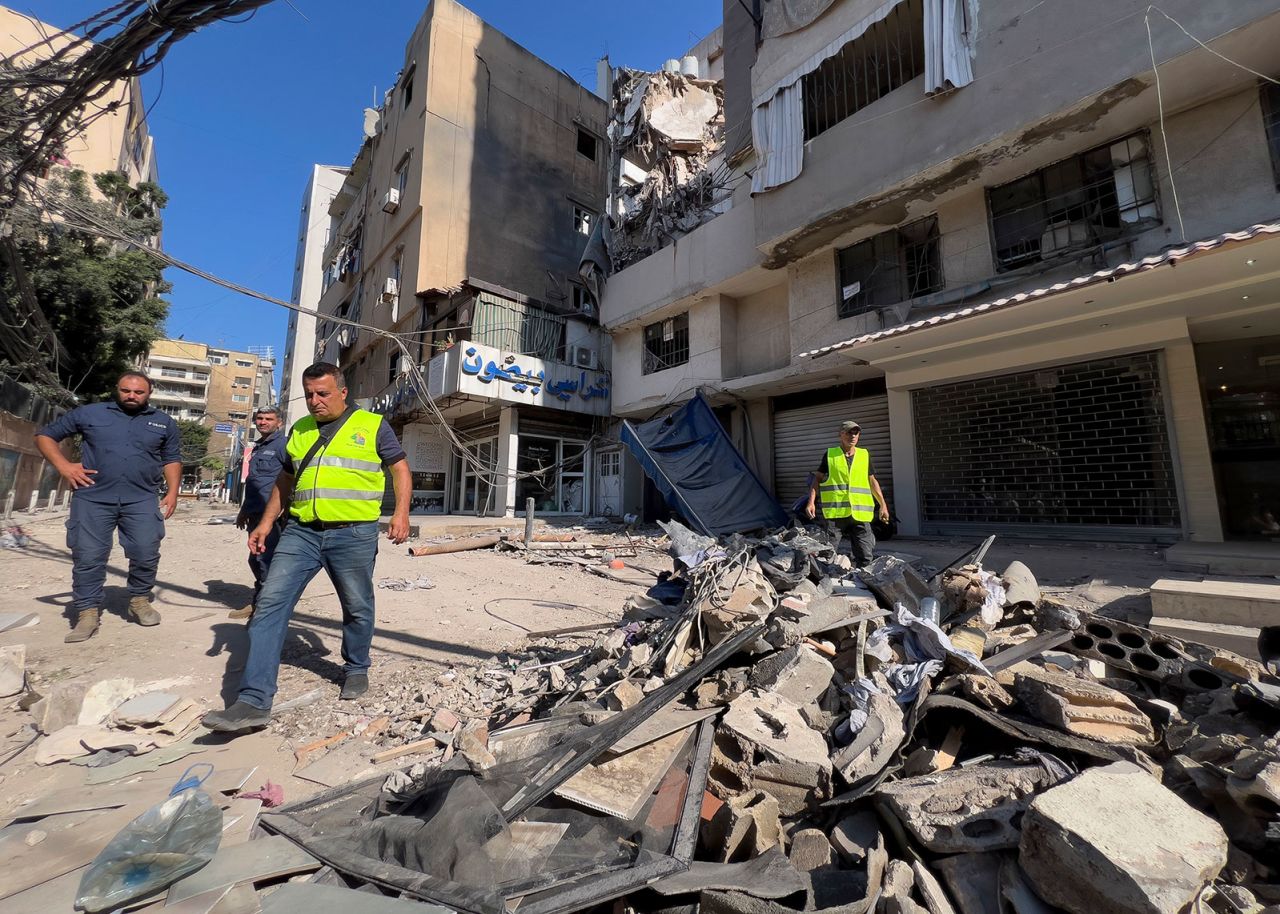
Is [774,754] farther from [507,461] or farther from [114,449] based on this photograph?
[507,461]

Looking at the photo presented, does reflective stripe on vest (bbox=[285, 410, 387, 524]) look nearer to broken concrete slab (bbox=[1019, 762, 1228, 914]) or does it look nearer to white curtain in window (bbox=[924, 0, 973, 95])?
broken concrete slab (bbox=[1019, 762, 1228, 914])

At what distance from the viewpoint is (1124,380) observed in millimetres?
6723

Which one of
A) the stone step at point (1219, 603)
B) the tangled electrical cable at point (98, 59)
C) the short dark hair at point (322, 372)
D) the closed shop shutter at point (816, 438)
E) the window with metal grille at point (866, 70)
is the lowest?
the stone step at point (1219, 603)

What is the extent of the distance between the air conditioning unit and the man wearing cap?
36.8ft

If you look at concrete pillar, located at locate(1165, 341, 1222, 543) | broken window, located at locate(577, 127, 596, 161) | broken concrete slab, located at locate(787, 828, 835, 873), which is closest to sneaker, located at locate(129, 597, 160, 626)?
broken concrete slab, located at locate(787, 828, 835, 873)

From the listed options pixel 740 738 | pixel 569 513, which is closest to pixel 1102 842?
pixel 740 738

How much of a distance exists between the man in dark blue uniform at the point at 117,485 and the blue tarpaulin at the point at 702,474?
21.2 ft

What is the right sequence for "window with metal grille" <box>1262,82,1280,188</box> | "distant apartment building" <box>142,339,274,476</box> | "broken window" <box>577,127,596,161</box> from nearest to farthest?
"window with metal grille" <box>1262,82,1280,188</box>, "broken window" <box>577,127,596,161</box>, "distant apartment building" <box>142,339,274,476</box>

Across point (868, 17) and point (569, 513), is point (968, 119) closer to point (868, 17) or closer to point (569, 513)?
point (868, 17)

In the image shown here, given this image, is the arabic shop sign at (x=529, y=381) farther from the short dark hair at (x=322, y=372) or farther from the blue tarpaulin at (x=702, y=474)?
the short dark hair at (x=322, y=372)

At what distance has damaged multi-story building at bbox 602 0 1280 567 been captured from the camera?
18.9 ft

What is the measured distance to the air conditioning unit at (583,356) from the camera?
1569 cm

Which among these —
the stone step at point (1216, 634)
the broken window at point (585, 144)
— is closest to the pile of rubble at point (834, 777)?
the stone step at point (1216, 634)

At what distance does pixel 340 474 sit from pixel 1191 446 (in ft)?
29.3
